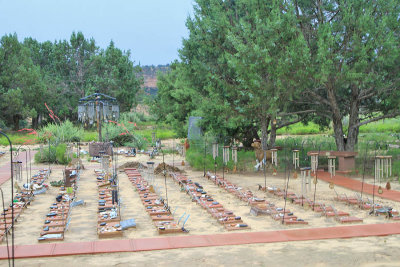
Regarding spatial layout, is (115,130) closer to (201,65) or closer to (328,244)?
(201,65)

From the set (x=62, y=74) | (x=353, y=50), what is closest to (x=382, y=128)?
(x=353, y=50)

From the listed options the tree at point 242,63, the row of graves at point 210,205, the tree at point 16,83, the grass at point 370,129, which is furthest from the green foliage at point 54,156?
the grass at point 370,129

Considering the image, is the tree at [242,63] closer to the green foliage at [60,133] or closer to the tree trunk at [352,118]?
the tree trunk at [352,118]

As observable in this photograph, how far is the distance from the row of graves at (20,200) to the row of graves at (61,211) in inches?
26.7

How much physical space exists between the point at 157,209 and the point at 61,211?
2.44 m

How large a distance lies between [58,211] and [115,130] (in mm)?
18209

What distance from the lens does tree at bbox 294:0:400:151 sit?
1598 cm

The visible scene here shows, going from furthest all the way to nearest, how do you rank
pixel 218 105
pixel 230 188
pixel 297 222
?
pixel 218 105, pixel 230 188, pixel 297 222

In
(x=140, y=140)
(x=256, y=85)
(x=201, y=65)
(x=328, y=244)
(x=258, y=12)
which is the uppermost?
(x=258, y=12)

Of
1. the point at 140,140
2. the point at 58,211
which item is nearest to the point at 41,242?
the point at 58,211

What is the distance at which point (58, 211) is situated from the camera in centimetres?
1178

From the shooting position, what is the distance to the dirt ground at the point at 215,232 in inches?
316

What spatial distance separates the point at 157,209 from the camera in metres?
11.9

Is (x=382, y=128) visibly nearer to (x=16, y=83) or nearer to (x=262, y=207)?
(x=262, y=207)
